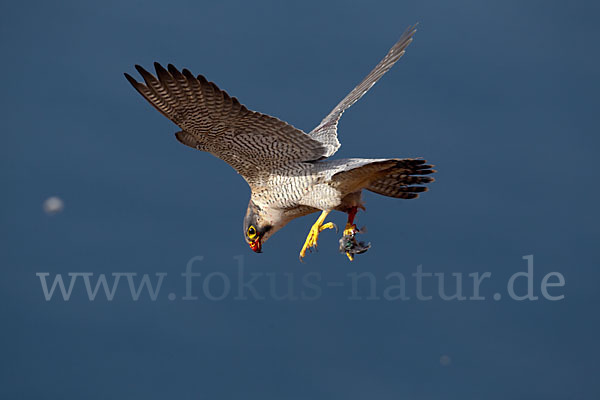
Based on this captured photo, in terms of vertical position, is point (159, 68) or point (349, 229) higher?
point (159, 68)

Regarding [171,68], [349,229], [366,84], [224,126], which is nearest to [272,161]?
[224,126]

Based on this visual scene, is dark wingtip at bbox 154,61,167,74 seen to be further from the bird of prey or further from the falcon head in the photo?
the falcon head

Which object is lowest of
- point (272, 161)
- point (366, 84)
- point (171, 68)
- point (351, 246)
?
point (351, 246)

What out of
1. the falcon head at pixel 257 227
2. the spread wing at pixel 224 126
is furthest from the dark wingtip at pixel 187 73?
the falcon head at pixel 257 227

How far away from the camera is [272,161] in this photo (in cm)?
1039

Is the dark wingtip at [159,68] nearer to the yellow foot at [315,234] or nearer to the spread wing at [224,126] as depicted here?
the spread wing at [224,126]

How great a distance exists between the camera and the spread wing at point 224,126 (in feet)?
31.2

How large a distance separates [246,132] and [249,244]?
60.8 inches

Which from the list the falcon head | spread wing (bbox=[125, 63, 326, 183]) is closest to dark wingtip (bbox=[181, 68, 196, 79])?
spread wing (bbox=[125, 63, 326, 183])

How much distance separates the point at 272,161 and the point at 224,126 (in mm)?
695

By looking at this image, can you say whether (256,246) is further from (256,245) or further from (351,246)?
(351,246)

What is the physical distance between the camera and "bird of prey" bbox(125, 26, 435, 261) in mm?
9602

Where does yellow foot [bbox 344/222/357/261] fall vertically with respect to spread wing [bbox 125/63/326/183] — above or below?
below

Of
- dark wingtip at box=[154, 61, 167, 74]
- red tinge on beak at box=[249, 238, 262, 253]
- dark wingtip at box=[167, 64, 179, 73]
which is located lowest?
red tinge on beak at box=[249, 238, 262, 253]
